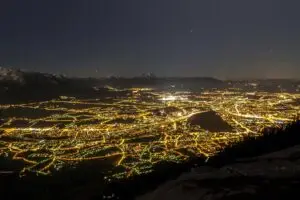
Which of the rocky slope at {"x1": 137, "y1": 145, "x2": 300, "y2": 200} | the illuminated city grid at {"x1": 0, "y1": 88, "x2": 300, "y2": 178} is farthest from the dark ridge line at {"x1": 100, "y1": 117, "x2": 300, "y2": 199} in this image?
the illuminated city grid at {"x1": 0, "y1": 88, "x2": 300, "y2": 178}

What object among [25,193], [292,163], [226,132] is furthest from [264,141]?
[226,132]

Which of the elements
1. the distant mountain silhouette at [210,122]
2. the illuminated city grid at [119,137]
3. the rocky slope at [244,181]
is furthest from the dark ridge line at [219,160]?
the distant mountain silhouette at [210,122]

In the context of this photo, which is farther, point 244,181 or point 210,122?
point 210,122

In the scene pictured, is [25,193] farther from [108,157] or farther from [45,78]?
[45,78]

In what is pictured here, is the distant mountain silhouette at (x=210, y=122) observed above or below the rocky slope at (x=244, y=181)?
below

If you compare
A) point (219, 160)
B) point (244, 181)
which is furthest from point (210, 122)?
point (244, 181)

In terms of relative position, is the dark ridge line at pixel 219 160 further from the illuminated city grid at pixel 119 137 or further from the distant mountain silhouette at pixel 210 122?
the distant mountain silhouette at pixel 210 122

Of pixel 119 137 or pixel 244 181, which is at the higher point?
pixel 244 181

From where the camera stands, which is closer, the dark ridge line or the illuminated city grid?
the dark ridge line

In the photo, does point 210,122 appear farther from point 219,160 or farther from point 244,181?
point 244,181

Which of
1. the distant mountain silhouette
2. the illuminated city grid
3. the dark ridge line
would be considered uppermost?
the dark ridge line

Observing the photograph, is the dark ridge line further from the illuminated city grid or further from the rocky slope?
the illuminated city grid
